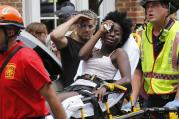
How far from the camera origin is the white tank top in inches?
231

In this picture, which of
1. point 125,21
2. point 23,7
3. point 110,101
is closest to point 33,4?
point 23,7

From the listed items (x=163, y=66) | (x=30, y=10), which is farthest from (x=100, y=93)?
(x=30, y=10)

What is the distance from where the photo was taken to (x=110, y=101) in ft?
18.6

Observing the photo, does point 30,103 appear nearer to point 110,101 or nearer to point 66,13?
point 110,101

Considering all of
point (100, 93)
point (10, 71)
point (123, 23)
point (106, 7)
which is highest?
point (123, 23)

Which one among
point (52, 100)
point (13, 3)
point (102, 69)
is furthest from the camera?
point (13, 3)

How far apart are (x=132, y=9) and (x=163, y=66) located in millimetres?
5423

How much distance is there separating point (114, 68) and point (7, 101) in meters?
1.81

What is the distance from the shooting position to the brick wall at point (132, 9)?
10.7 m

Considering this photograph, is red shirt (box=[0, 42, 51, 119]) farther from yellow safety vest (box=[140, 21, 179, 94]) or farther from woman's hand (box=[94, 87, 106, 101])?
yellow safety vest (box=[140, 21, 179, 94])

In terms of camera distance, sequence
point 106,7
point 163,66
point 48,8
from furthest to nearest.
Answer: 1. point 106,7
2. point 48,8
3. point 163,66

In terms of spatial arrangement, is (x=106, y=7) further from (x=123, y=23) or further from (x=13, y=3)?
(x=123, y=23)

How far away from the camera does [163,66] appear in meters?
5.41

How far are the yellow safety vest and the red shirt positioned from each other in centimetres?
150
